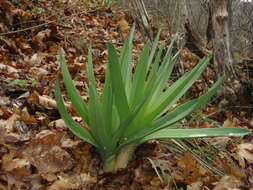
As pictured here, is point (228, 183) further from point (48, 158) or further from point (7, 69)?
point (7, 69)

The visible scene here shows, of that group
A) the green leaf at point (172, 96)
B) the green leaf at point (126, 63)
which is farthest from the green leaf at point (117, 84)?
the green leaf at point (126, 63)

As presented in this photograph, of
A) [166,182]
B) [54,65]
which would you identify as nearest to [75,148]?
[166,182]

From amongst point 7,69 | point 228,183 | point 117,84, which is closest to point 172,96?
point 117,84

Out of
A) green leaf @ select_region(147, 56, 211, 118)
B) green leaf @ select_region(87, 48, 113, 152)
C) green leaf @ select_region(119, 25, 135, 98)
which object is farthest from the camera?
green leaf @ select_region(119, 25, 135, 98)

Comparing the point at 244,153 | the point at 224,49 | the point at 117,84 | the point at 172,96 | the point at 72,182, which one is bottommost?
the point at 244,153

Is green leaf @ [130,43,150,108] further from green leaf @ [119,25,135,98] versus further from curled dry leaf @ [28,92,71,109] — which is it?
curled dry leaf @ [28,92,71,109]

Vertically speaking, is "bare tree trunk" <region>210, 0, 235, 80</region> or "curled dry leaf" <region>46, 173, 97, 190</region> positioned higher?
"bare tree trunk" <region>210, 0, 235, 80</region>

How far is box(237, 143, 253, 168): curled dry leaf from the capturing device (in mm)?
1994

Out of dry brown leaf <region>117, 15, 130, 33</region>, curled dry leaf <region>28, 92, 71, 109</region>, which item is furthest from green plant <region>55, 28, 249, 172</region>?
dry brown leaf <region>117, 15, 130, 33</region>

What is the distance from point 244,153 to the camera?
2.08m

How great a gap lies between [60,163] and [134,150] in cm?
39

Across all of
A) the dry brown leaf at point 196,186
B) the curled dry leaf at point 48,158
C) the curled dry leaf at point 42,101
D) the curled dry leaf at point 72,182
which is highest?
the curled dry leaf at point 42,101

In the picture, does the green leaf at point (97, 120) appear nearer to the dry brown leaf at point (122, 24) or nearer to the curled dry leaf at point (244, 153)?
the curled dry leaf at point (244, 153)

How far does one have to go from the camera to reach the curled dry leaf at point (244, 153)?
6.54 feet
